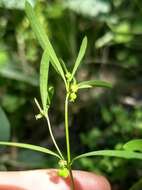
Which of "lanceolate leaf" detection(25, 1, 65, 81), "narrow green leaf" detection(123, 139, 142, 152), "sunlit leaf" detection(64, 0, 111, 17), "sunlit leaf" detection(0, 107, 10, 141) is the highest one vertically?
"sunlit leaf" detection(64, 0, 111, 17)

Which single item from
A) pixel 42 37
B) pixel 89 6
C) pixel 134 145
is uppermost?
pixel 89 6

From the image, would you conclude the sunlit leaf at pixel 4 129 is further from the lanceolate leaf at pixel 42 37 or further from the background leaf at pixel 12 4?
the background leaf at pixel 12 4

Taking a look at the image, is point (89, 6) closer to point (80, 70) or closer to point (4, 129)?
point (80, 70)

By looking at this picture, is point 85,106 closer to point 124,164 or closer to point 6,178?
point 124,164

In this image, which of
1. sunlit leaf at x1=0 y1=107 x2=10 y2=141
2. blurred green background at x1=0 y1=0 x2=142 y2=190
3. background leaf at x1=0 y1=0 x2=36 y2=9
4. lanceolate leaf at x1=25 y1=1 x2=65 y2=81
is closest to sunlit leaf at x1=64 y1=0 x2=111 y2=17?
blurred green background at x1=0 y1=0 x2=142 y2=190

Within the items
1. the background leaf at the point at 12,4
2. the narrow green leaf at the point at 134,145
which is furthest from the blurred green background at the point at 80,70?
the narrow green leaf at the point at 134,145

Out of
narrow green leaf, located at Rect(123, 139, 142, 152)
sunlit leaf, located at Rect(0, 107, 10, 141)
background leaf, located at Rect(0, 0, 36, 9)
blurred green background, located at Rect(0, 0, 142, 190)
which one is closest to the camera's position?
narrow green leaf, located at Rect(123, 139, 142, 152)

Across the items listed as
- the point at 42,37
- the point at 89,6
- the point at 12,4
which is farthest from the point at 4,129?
the point at 89,6

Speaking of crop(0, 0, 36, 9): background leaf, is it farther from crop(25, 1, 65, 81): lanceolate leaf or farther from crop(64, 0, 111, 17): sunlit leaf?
crop(25, 1, 65, 81): lanceolate leaf
